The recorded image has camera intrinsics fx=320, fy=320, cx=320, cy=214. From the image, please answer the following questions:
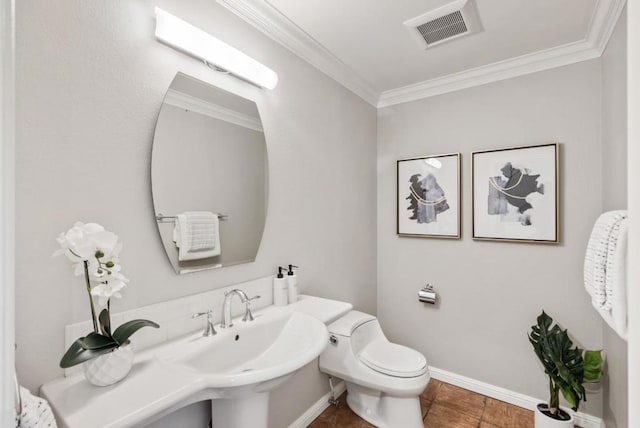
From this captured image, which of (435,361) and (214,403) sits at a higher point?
(214,403)

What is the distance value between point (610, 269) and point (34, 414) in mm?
1694

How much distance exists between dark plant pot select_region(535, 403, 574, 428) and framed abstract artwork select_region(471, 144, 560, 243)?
41.0 inches

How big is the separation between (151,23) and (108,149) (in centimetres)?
55

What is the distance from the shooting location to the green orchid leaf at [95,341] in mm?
927

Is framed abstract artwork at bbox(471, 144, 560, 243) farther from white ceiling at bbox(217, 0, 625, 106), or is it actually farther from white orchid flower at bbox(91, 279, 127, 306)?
white orchid flower at bbox(91, 279, 127, 306)

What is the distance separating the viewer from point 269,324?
1.53m

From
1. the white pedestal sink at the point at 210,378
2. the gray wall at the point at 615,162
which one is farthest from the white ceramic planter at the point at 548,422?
the white pedestal sink at the point at 210,378

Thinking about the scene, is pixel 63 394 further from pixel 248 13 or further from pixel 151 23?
pixel 248 13

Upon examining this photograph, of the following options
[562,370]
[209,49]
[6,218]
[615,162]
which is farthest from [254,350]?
[615,162]

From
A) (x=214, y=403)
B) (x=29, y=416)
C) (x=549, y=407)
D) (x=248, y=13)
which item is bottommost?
(x=549, y=407)

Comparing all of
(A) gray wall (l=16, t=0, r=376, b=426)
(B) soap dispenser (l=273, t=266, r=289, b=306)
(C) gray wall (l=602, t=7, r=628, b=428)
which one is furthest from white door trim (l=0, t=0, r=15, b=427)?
(C) gray wall (l=602, t=7, r=628, b=428)

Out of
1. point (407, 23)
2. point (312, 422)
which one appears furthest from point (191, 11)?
point (312, 422)

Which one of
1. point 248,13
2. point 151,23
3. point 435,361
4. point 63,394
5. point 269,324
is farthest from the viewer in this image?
point 435,361

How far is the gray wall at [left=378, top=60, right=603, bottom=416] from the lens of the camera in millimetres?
2090
